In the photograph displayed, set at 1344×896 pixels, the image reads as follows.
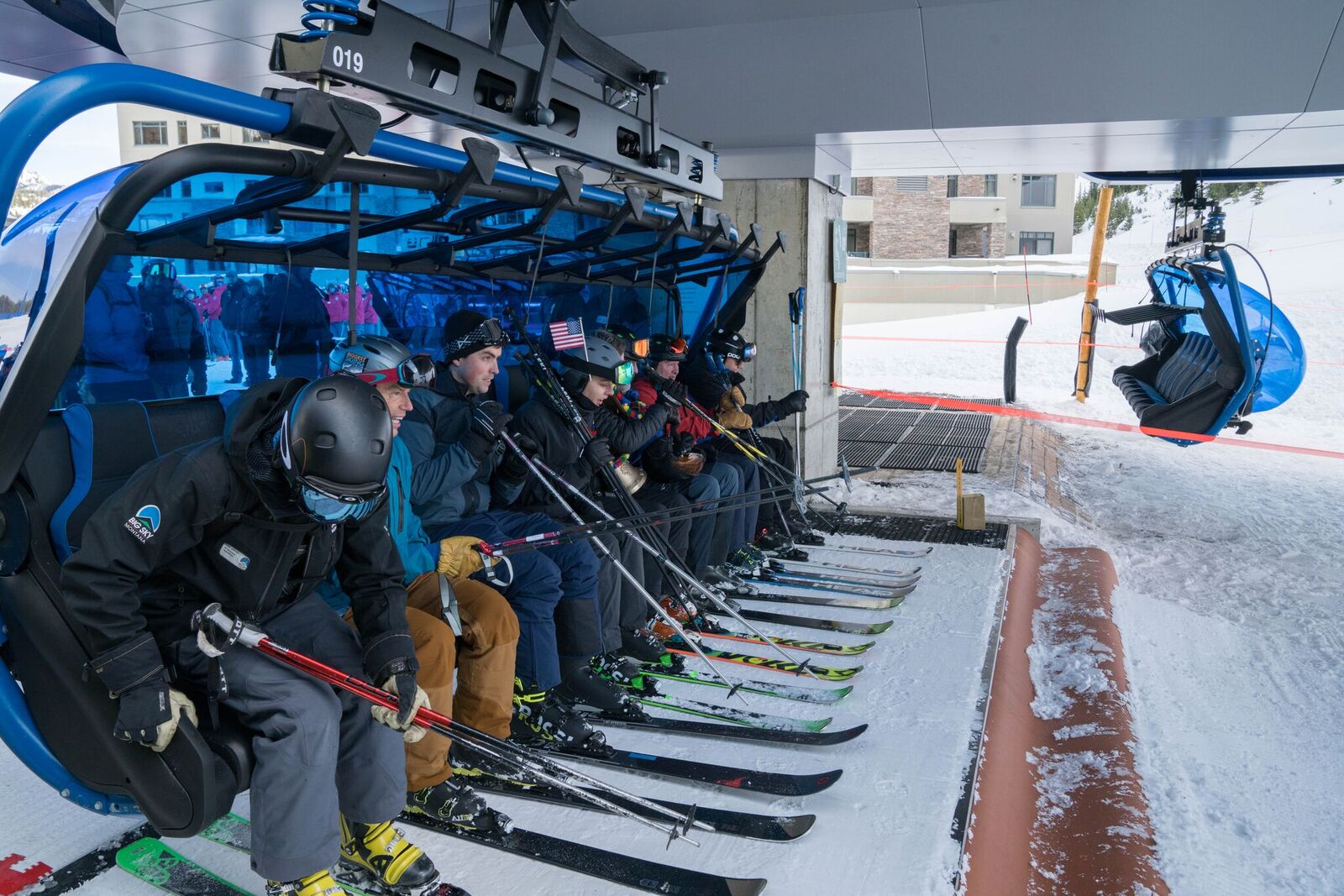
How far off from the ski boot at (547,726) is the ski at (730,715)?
17.7 inches

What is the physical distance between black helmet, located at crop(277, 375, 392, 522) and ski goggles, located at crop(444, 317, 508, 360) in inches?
59.6

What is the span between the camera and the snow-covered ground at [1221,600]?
3207mm

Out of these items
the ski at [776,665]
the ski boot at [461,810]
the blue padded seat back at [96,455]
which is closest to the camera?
the blue padded seat back at [96,455]

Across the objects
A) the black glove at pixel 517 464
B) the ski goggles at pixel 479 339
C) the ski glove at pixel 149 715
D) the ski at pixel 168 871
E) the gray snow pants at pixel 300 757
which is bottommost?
the ski at pixel 168 871

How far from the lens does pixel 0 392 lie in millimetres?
1975

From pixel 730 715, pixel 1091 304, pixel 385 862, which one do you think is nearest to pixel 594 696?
pixel 730 715

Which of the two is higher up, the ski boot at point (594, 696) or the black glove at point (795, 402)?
the black glove at point (795, 402)

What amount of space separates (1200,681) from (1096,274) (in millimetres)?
8756

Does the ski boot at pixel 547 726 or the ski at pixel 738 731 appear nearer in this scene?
the ski boot at pixel 547 726

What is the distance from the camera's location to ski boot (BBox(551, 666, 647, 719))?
3.55m

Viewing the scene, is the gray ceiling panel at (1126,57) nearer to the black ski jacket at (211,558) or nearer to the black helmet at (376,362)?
the black helmet at (376,362)

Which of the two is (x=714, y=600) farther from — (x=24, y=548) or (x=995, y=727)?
(x=24, y=548)

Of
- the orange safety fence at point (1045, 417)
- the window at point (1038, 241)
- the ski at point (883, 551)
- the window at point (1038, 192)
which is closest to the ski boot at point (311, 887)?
the ski at point (883, 551)

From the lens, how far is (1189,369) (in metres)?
8.70
